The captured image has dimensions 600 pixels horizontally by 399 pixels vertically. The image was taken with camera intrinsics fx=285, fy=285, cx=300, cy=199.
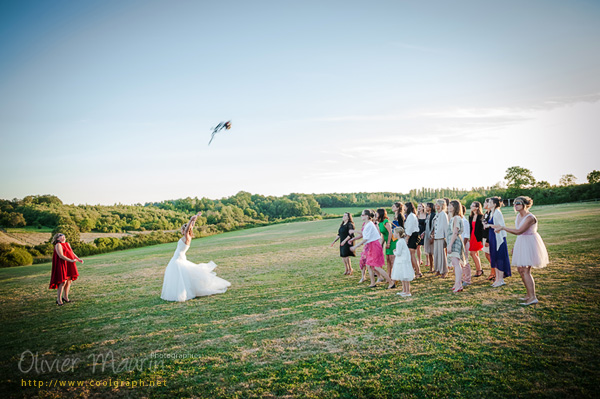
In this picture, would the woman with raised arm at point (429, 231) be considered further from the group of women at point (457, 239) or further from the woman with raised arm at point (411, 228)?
the woman with raised arm at point (411, 228)

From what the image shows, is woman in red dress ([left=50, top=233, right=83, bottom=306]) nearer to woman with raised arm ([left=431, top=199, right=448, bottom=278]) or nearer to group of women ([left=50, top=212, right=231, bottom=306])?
group of women ([left=50, top=212, right=231, bottom=306])

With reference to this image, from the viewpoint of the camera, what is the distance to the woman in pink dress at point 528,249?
641cm

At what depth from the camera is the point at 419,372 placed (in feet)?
14.1

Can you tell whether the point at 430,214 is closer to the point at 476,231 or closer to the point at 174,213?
the point at 476,231

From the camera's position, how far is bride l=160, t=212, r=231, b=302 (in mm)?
9055

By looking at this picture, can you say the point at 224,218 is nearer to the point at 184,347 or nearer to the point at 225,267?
the point at 225,267

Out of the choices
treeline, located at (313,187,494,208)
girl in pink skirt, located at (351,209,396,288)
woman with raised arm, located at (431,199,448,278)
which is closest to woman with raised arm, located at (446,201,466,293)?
woman with raised arm, located at (431,199,448,278)

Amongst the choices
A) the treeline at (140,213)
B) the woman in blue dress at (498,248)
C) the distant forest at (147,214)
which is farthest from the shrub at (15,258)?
the woman in blue dress at (498,248)

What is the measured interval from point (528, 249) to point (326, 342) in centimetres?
508

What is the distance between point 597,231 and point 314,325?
18.9 meters

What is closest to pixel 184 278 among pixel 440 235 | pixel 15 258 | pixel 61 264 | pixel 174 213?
→ pixel 61 264

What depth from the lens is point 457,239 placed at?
8.08 meters

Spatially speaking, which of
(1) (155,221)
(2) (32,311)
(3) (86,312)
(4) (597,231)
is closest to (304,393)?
(3) (86,312)

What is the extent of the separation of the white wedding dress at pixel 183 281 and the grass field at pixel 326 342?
18.3 inches
